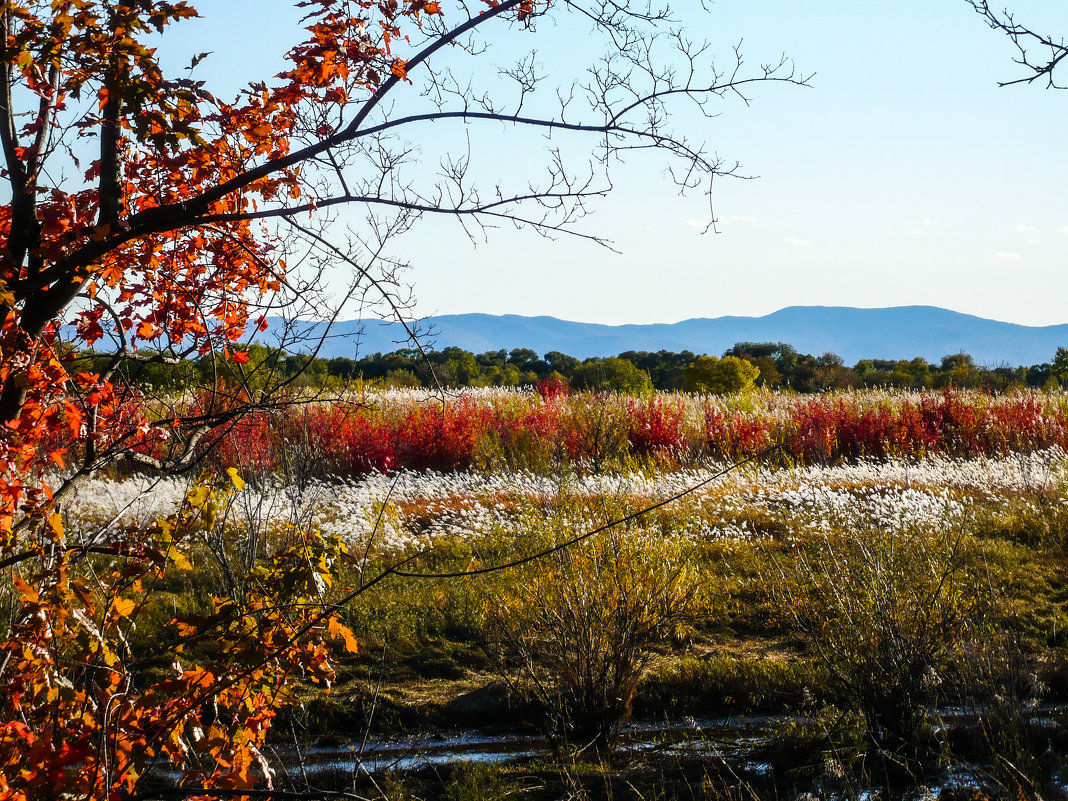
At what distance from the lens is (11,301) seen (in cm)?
181

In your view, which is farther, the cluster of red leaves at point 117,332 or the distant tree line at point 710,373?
the distant tree line at point 710,373

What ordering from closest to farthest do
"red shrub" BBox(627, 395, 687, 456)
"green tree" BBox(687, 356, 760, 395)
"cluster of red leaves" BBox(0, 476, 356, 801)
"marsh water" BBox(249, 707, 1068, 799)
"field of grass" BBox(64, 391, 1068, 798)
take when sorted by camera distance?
"cluster of red leaves" BBox(0, 476, 356, 801) < "marsh water" BBox(249, 707, 1068, 799) < "field of grass" BBox(64, 391, 1068, 798) < "red shrub" BBox(627, 395, 687, 456) < "green tree" BBox(687, 356, 760, 395)

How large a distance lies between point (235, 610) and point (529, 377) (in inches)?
1198

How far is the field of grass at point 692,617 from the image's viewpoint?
12.8 ft

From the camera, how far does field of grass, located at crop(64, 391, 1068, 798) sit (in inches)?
154

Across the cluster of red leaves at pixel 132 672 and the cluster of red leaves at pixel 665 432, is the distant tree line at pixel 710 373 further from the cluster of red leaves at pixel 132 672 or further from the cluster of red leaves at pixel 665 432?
the cluster of red leaves at pixel 132 672

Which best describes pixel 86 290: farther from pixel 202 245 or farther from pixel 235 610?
pixel 235 610

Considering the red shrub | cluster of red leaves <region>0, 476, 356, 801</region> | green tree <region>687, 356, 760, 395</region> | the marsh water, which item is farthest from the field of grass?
green tree <region>687, 356, 760, 395</region>

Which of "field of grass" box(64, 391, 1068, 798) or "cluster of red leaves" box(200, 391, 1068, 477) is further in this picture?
"cluster of red leaves" box(200, 391, 1068, 477)

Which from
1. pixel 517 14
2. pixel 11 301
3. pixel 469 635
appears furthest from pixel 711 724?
pixel 11 301

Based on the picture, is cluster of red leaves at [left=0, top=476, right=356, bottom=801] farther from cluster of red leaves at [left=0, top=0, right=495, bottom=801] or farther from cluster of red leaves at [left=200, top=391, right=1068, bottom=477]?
cluster of red leaves at [left=200, top=391, right=1068, bottom=477]

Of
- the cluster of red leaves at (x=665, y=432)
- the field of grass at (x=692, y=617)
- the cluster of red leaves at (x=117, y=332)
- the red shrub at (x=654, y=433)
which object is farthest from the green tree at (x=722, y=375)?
the cluster of red leaves at (x=117, y=332)

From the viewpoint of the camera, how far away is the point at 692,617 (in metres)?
6.09

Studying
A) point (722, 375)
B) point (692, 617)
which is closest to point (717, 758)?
point (692, 617)
